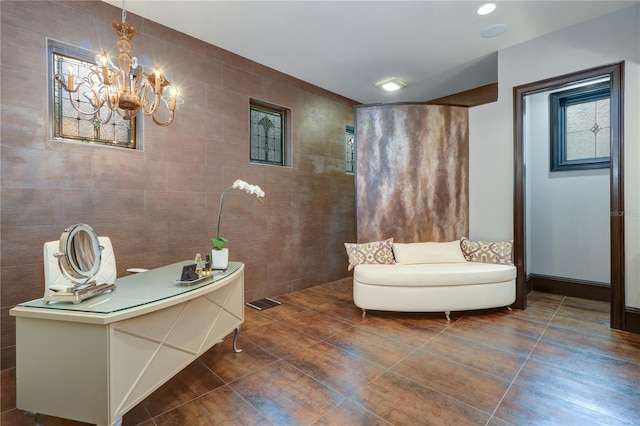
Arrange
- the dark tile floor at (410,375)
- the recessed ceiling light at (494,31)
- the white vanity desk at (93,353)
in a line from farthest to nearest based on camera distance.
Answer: the recessed ceiling light at (494,31), the dark tile floor at (410,375), the white vanity desk at (93,353)

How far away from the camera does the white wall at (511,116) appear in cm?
270

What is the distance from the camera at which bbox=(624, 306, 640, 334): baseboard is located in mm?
2686

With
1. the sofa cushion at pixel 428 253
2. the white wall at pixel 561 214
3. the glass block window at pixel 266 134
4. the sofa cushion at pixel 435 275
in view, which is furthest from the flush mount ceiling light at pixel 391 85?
the sofa cushion at pixel 435 275

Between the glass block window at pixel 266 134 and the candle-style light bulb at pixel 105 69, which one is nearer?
the candle-style light bulb at pixel 105 69

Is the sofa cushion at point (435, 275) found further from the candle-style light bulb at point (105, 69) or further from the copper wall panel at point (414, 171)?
the candle-style light bulb at point (105, 69)

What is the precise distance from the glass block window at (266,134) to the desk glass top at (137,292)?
2.12m

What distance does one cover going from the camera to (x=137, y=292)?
5.52ft

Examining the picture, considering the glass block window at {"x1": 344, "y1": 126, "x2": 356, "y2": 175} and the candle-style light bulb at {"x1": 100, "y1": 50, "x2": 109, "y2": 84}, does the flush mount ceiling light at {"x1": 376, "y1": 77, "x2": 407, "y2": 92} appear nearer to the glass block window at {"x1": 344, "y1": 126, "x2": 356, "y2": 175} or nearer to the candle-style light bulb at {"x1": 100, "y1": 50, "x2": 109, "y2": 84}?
the glass block window at {"x1": 344, "y1": 126, "x2": 356, "y2": 175}

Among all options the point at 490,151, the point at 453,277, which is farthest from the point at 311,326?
the point at 490,151

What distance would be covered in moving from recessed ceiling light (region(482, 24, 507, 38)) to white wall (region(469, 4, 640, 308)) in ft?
1.38

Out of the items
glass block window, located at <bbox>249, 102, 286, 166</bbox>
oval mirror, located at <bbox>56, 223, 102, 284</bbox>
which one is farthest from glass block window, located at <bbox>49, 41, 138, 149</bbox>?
glass block window, located at <bbox>249, 102, 286, 166</bbox>

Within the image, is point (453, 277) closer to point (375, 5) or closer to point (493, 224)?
point (493, 224)

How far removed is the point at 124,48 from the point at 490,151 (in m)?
3.86

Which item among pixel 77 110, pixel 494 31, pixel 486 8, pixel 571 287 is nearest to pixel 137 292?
pixel 77 110
